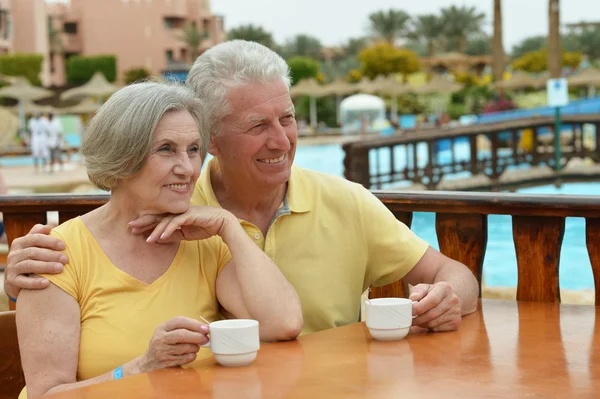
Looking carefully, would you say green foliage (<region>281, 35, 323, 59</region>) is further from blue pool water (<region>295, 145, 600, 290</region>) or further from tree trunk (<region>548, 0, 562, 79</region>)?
blue pool water (<region>295, 145, 600, 290</region>)

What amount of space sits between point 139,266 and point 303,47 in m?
57.2

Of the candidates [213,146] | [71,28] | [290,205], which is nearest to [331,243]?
[290,205]

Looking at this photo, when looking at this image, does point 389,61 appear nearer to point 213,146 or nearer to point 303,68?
point 303,68

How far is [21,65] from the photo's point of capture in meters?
42.2

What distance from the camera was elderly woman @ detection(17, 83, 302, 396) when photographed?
175cm

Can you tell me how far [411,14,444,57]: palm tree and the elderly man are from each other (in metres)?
51.2

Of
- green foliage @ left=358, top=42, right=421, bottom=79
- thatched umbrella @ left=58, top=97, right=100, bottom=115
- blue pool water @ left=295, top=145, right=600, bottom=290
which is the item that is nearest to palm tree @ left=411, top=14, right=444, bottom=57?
green foliage @ left=358, top=42, right=421, bottom=79

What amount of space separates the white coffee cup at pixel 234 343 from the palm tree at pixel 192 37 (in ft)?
171

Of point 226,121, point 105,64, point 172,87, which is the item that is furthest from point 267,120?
point 105,64

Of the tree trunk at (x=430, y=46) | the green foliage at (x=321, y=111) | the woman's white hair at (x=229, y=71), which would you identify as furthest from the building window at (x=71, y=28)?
the woman's white hair at (x=229, y=71)

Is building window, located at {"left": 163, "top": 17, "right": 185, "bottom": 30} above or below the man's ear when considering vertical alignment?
above

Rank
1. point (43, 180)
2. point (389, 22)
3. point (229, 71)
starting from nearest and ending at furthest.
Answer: point (229, 71), point (43, 180), point (389, 22)

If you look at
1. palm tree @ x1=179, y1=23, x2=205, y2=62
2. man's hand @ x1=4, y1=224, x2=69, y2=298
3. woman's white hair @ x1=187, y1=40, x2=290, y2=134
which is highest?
palm tree @ x1=179, y1=23, x2=205, y2=62

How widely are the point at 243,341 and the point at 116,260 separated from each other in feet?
1.45
